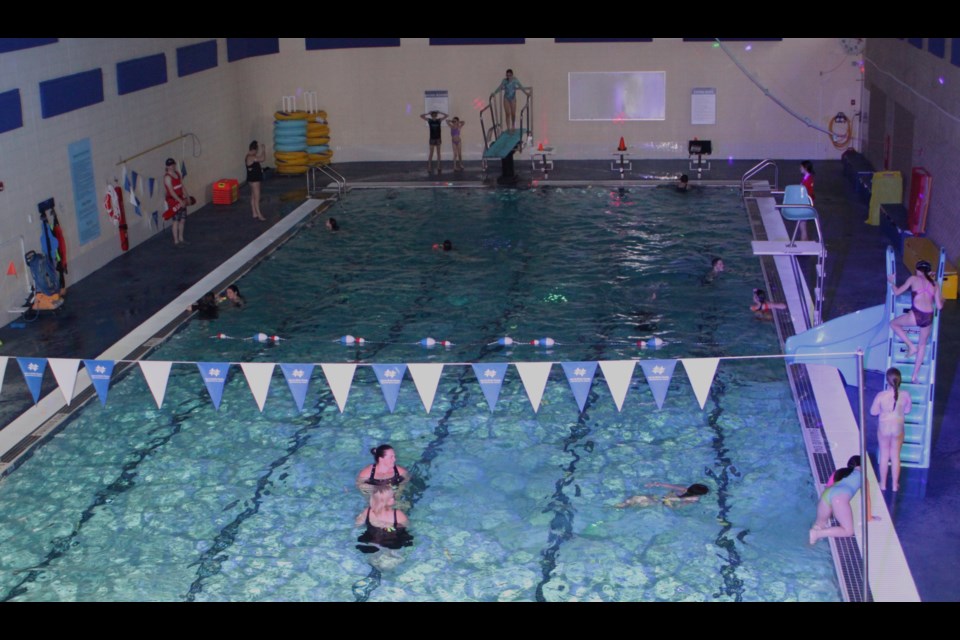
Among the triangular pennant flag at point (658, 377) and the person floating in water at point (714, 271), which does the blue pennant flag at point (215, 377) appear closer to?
the triangular pennant flag at point (658, 377)

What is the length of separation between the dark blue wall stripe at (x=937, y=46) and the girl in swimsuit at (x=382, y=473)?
33.6 feet

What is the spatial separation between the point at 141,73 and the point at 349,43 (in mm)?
6936

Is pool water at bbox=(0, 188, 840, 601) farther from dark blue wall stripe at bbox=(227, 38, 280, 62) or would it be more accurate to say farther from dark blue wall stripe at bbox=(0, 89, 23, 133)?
dark blue wall stripe at bbox=(227, 38, 280, 62)

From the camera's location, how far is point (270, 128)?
23766mm

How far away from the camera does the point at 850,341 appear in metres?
10.9

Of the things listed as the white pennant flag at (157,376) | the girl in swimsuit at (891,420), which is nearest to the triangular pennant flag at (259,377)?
the white pennant flag at (157,376)

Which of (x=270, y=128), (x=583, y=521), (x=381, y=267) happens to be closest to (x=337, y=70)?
(x=270, y=128)

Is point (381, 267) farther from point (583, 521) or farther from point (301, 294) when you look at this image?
point (583, 521)

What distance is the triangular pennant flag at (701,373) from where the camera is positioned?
938 centimetres

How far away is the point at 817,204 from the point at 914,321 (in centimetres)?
1001

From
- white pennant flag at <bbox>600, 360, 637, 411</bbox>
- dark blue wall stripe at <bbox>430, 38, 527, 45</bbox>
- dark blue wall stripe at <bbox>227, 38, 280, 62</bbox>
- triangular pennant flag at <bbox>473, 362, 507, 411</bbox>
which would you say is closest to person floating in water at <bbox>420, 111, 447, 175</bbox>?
dark blue wall stripe at <bbox>430, 38, 527, 45</bbox>

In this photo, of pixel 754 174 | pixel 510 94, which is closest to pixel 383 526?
pixel 754 174

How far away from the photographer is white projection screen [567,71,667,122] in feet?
78.1

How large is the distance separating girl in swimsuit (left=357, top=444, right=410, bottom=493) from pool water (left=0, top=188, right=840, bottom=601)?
27cm
